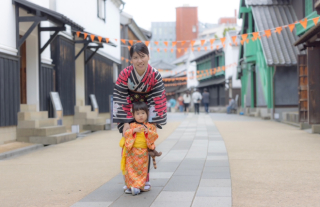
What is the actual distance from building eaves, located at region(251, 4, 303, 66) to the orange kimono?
1567 cm

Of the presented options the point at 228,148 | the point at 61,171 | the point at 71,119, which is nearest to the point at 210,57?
the point at 71,119

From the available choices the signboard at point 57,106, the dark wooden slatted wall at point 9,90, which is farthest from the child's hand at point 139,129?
the signboard at point 57,106

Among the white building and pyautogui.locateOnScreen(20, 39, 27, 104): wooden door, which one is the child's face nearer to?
the white building

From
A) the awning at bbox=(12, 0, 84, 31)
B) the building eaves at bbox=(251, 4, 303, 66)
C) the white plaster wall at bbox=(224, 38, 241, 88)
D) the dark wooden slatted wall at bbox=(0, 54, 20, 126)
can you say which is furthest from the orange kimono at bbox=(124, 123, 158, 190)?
the white plaster wall at bbox=(224, 38, 241, 88)

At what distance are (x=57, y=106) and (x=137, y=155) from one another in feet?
26.6

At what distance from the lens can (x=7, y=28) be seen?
10055mm

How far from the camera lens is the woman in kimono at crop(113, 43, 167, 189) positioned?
4.98 meters

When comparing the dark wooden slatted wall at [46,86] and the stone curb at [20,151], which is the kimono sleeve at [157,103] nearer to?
the stone curb at [20,151]

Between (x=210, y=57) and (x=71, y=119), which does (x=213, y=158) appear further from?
(x=210, y=57)

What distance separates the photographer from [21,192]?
519cm

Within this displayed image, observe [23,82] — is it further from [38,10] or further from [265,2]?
[265,2]

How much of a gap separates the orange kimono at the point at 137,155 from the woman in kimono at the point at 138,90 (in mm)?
164

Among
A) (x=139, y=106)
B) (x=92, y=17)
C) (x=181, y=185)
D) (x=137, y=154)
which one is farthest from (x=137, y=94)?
(x=92, y=17)

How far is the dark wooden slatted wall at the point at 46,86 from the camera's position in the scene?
12226 mm
